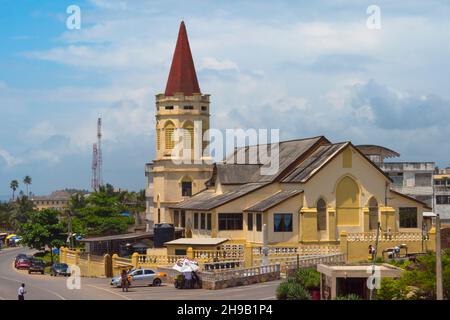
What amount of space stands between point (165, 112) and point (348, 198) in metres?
18.7

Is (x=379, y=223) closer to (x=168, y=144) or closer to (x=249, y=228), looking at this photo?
(x=249, y=228)

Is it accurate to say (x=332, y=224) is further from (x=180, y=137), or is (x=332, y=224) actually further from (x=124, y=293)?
(x=124, y=293)

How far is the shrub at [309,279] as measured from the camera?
42125 millimetres

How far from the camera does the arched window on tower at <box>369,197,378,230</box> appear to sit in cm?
6412

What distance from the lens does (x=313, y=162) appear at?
64.6 metres

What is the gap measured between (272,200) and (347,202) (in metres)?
5.48

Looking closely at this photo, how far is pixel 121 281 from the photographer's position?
48.9 metres

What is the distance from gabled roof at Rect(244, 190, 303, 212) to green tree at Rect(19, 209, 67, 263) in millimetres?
28082

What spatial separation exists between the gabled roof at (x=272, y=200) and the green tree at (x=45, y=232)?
28.1 m

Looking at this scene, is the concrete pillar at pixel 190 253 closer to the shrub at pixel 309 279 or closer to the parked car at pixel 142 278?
the parked car at pixel 142 278

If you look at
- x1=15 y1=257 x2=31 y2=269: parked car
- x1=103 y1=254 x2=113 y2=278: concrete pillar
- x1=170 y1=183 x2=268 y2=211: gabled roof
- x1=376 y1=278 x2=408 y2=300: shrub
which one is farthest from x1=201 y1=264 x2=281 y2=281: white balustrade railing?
x1=15 y1=257 x2=31 y2=269: parked car

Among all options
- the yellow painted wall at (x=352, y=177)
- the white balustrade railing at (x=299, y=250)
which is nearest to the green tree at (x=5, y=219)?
the yellow painted wall at (x=352, y=177)

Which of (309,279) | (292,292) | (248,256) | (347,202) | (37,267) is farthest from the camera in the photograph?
(37,267)

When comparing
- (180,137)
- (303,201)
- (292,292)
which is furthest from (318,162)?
(292,292)
